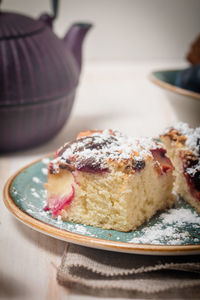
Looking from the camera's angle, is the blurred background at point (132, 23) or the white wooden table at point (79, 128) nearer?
the white wooden table at point (79, 128)

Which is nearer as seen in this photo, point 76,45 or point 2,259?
point 2,259

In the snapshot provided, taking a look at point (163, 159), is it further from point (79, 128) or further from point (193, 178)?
point (79, 128)

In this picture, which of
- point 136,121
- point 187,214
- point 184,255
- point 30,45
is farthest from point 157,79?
point 184,255

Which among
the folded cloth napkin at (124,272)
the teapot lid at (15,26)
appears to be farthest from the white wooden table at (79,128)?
the teapot lid at (15,26)

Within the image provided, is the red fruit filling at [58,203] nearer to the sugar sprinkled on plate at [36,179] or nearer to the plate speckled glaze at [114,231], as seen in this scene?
the plate speckled glaze at [114,231]

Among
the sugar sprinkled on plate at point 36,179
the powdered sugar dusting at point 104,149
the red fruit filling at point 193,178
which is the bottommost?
the sugar sprinkled on plate at point 36,179

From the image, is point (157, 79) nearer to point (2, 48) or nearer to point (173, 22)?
point (2, 48)
